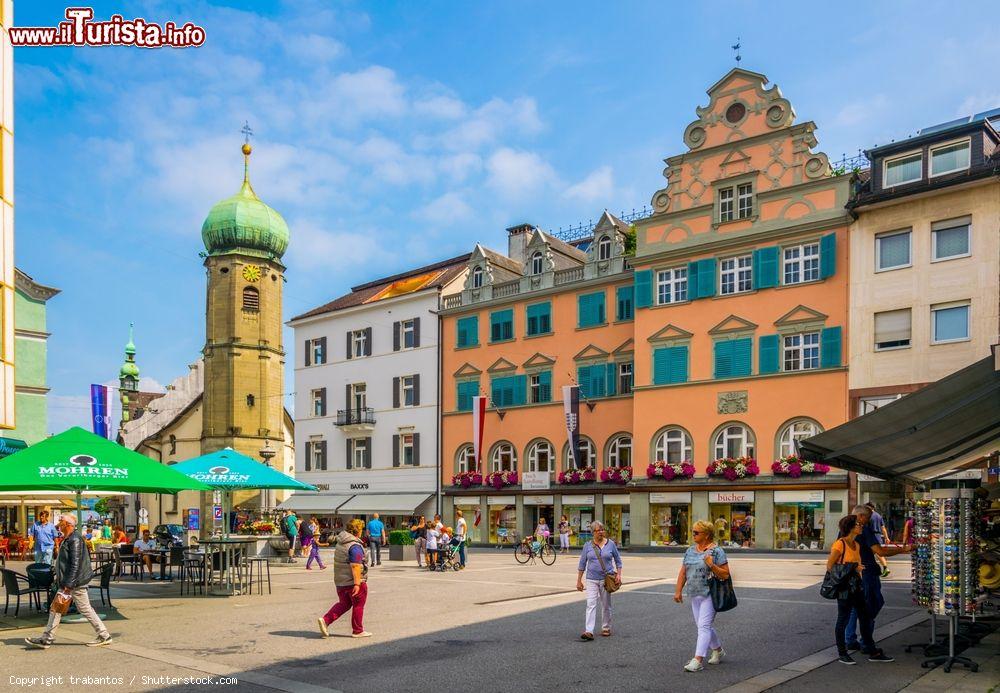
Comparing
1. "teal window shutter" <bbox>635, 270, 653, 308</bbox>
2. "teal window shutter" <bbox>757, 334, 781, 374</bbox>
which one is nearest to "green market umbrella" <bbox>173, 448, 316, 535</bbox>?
"teal window shutter" <bbox>757, 334, 781, 374</bbox>

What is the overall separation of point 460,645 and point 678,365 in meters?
28.5

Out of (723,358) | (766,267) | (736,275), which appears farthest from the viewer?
(736,275)

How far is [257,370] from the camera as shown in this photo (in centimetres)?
6681

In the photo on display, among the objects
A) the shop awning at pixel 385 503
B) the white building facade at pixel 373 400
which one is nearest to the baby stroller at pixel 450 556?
the white building facade at pixel 373 400

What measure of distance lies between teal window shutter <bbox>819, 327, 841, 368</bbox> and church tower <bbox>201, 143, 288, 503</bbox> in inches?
1629

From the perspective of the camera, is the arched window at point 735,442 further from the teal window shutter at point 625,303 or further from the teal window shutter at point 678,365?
the teal window shutter at point 625,303

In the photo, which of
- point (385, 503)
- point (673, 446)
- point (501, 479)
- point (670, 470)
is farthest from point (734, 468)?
point (385, 503)

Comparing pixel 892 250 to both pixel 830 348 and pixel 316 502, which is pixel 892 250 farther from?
pixel 316 502

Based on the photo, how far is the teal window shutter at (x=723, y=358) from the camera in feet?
125

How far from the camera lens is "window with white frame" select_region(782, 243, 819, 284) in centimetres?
3644

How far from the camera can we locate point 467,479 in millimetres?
47062

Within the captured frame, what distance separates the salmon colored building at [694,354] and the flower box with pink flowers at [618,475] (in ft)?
1.03

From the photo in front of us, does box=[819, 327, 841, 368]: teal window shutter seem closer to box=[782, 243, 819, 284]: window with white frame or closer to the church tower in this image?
box=[782, 243, 819, 284]: window with white frame

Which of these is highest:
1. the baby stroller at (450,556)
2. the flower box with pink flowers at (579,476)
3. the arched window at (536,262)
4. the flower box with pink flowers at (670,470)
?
the arched window at (536,262)
